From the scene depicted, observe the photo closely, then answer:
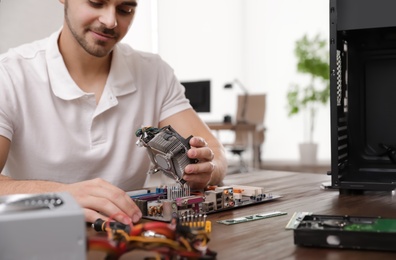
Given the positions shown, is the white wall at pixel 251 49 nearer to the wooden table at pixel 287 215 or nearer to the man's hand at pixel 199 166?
the wooden table at pixel 287 215

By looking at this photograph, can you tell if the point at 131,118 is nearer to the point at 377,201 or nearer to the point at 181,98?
the point at 181,98

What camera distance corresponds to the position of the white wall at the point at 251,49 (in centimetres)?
744

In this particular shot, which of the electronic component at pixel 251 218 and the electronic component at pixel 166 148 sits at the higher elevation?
the electronic component at pixel 166 148

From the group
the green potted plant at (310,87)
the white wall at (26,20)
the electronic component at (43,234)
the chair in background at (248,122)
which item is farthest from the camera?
the green potted plant at (310,87)

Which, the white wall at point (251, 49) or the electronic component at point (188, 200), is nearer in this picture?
the electronic component at point (188, 200)

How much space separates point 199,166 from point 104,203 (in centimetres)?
30

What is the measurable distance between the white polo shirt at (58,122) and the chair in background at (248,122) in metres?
5.07

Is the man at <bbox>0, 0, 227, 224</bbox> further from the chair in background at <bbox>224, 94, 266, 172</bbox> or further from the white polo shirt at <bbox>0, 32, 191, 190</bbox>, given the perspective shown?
the chair in background at <bbox>224, 94, 266, 172</bbox>

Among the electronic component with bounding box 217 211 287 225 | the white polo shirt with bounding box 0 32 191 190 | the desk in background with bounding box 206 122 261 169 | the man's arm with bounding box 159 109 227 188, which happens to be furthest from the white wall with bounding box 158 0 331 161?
the electronic component with bounding box 217 211 287 225

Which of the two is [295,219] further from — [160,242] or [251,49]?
[251,49]

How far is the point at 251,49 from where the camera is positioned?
26.1ft

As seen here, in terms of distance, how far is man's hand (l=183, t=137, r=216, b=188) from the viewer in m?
1.16

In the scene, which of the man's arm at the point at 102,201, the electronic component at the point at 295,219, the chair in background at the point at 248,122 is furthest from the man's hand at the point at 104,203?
the chair in background at the point at 248,122

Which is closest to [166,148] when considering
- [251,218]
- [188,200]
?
[188,200]
